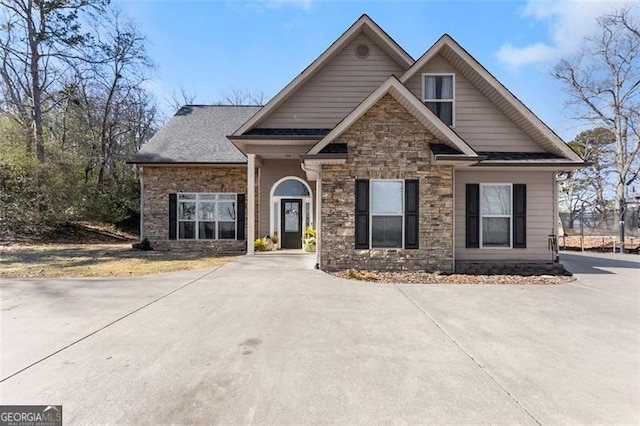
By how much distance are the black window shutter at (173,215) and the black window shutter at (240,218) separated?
2614 mm

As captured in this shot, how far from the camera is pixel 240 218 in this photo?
13.5 metres

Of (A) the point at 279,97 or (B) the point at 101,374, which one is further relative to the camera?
(A) the point at 279,97

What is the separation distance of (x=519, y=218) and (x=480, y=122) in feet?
10.4

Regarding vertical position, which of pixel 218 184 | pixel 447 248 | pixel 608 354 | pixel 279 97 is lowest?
pixel 608 354

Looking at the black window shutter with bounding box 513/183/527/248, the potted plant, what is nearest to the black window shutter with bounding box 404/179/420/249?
the black window shutter with bounding box 513/183/527/248

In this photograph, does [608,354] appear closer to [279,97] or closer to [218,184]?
[279,97]

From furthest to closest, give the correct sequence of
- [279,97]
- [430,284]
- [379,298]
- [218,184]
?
[218,184], [279,97], [430,284], [379,298]

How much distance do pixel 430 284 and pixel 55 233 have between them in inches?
770

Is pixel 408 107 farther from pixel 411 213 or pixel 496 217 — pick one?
pixel 496 217

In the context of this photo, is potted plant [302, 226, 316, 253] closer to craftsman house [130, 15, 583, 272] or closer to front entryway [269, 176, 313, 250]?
front entryway [269, 176, 313, 250]

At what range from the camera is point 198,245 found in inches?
529

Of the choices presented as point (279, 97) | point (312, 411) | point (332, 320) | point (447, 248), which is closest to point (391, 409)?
point (312, 411)

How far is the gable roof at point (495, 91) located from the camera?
9.29 m

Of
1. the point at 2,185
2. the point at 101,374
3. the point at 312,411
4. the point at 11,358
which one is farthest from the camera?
the point at 2,185
